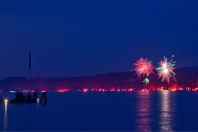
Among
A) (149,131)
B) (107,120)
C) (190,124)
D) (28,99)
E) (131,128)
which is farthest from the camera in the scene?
(28,99)

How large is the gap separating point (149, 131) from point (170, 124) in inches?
222

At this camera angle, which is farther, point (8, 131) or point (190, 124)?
point (190, 124)

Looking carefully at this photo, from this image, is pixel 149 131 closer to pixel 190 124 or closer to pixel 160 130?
pixel 160 130

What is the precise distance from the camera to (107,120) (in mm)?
44500

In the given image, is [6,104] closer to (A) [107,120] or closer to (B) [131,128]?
(A) [107,120]

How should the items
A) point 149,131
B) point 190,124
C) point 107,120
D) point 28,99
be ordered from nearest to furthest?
point 149,131
point 190,124
point 107,120
point 28,99

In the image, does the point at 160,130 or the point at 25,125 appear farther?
the point at 25,125

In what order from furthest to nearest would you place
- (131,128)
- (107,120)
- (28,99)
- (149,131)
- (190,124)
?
(28,99)
(107,120)
(190,124)
(131,128)
(149,131)

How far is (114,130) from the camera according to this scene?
36219mm

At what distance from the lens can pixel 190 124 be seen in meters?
40.6

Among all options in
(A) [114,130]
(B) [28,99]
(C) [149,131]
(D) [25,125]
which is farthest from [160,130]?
(B) [28,99]

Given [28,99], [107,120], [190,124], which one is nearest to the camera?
[190,124]

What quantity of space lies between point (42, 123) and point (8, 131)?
6.62 m

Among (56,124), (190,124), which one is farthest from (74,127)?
(190,124)
